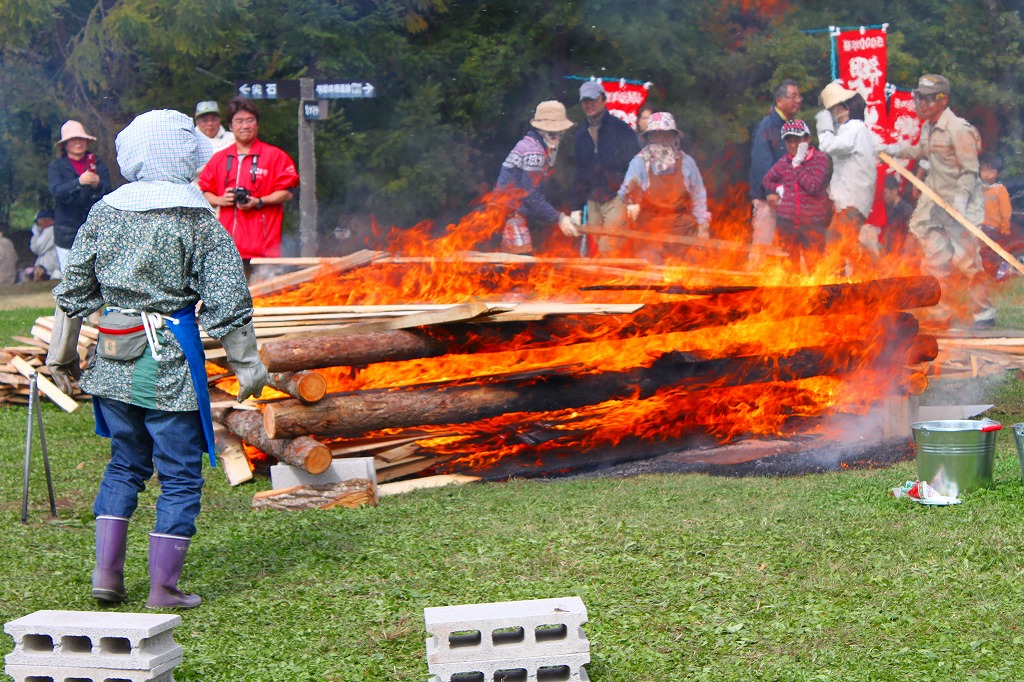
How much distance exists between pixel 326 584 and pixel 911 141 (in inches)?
569

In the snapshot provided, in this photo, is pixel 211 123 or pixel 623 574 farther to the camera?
pixel 211 123

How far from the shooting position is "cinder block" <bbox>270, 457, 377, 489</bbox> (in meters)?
7.07

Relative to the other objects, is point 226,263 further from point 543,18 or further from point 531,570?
point 543,18

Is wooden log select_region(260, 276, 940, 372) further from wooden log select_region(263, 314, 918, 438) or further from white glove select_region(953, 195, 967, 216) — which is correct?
white glove select_region(953, 195, 967, 216)

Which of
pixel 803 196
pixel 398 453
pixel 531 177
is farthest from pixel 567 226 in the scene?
pixel 398 453

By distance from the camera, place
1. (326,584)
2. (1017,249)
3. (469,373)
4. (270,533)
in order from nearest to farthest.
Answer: (326,584)
(270,533)
(469,373)
(1017,249)

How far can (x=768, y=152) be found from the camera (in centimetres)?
1403

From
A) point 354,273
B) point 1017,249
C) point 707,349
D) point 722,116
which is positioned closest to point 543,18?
point 722,116

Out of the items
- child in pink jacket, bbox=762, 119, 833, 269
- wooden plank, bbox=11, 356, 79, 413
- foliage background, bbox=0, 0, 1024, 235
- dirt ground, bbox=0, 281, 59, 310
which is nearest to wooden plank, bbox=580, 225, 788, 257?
child in pink jacket, bbox=762, 119, 833, 269

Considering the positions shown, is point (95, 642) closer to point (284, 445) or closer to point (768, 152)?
point (284, 445)

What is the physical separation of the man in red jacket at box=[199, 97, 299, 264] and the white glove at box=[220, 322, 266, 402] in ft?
17.7

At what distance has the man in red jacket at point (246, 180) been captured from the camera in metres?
10.4

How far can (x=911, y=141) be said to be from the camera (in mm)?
17484

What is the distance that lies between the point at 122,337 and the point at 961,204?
11450 mm
